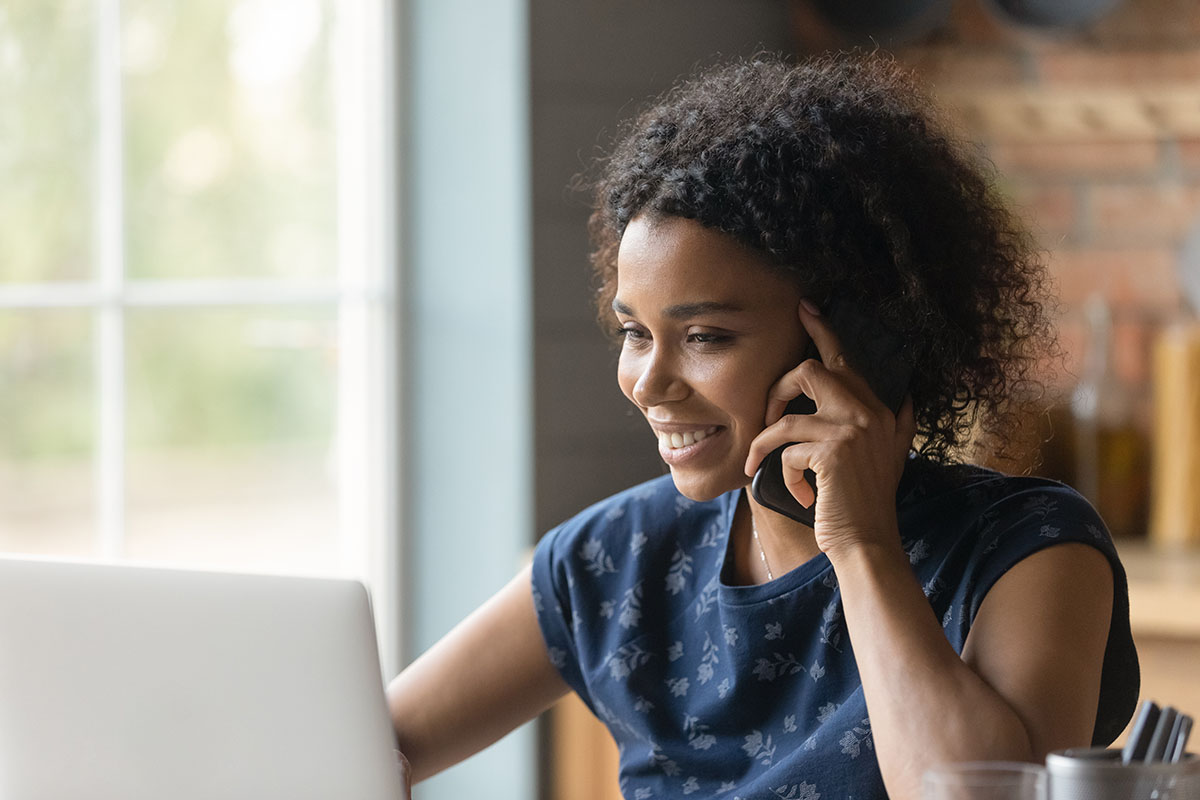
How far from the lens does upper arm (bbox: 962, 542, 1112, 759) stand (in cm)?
105

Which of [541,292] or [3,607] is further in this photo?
[541,292]

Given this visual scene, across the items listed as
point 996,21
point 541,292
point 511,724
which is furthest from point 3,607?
point 996,21

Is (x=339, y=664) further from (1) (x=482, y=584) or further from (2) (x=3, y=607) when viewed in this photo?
(1) (x=482, y=584)

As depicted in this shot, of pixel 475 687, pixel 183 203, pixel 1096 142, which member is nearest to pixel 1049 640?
pixel 475 687

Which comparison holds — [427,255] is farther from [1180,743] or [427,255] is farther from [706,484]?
[1180,743]

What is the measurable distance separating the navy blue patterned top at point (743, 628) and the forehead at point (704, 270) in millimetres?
255

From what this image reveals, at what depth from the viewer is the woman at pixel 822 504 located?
1096mm

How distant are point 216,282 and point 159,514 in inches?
18.2

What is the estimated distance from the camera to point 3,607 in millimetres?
964

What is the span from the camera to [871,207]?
121cm

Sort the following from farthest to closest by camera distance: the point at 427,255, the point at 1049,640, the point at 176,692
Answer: the point at 427,255 < the point at 1049,640 < the point at 176,692

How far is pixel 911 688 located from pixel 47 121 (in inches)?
76.6

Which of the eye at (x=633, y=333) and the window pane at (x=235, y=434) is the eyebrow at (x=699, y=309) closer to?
the eye at (x=633, y=333)

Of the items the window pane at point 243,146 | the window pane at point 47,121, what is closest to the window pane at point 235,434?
the window pane at point 243,146
